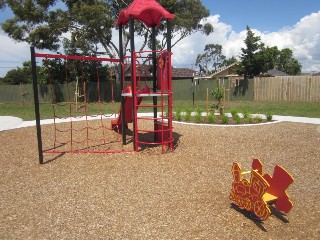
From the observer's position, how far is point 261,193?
3326mm

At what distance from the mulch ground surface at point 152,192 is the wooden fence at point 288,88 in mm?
15177

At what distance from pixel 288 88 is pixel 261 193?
20456mm

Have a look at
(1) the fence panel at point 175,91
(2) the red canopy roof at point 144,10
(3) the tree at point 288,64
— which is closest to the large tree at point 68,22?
(1) the fence panel at point 175,91

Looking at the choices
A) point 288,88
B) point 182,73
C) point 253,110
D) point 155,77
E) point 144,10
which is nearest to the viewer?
point 144,10

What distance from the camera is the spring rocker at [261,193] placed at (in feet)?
10.9

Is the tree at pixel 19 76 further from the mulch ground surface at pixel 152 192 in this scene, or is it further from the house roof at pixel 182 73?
the mulch ground surface at pixel 152 192

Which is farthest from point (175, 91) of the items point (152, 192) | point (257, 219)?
point (257, 219)

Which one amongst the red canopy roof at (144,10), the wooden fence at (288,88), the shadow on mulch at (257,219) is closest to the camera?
the shadow on mulch at (257,219)

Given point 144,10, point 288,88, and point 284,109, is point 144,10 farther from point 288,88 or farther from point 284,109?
point 288,88

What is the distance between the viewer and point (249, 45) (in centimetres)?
2502

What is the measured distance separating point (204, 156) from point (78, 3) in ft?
61.2

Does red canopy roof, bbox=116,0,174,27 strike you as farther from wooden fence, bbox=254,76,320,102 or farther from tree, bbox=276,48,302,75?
tree, bbox=276,48,302,75

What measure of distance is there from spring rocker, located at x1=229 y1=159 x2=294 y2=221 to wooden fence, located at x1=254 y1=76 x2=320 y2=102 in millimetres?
19667

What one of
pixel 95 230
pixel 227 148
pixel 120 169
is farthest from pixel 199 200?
pixel 227 148
